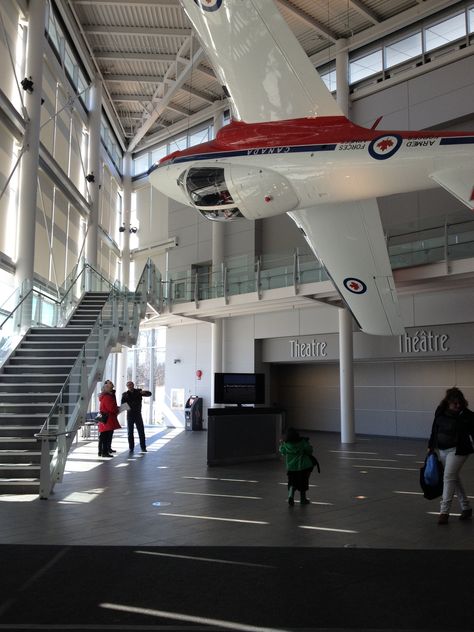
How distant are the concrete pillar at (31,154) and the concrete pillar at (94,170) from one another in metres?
6.65

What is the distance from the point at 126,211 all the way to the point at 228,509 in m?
24.3

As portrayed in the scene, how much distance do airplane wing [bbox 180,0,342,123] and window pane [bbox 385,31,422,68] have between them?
13.6 metres

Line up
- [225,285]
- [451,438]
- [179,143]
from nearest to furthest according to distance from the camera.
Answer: [451,438] → [225,285] → [179,143]

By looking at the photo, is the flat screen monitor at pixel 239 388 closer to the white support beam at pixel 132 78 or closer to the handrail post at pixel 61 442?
the handrail post at pixel 61 442

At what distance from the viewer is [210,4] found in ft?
21.4

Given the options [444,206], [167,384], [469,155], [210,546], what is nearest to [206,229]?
[167,384]

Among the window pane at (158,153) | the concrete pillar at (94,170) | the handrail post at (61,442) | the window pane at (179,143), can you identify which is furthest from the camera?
the window pane at (158,153)

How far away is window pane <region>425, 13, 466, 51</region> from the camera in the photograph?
17.4m

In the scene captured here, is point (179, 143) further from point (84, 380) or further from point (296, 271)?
point (84, 380)

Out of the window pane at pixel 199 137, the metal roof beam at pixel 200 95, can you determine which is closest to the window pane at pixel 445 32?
the metal roof beam at pixel 200 95

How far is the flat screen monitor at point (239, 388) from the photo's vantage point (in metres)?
12.9

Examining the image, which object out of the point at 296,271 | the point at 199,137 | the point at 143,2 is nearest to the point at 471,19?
the point at 296,271

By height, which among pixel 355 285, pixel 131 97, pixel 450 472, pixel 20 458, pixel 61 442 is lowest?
pixel 20 458

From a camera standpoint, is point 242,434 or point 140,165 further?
point 140,165
